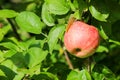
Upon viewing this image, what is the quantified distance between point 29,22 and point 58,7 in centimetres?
26

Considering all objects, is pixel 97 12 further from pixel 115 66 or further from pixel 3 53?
pixel 115 66

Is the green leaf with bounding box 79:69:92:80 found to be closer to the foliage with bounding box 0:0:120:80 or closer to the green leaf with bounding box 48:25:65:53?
the foliage with bounding box 0:0:120:80

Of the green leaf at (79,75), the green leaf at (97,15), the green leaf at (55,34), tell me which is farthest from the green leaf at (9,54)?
the green leaf at (97,15)

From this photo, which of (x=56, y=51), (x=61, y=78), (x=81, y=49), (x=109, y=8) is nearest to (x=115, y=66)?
(x=56, y=51)

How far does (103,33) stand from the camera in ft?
6.16

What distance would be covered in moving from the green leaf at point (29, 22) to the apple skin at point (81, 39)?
36 cm

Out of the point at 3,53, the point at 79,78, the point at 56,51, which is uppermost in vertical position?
the point at 3,53

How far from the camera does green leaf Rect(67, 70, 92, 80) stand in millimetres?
1847

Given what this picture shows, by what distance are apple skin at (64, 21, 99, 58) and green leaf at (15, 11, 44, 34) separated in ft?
1.18

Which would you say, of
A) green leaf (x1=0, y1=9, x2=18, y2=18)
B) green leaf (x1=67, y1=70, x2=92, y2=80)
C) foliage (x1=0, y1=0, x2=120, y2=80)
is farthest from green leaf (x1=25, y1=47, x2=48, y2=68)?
green leaf (x1=0, y1=9, x2=18, y2=18)

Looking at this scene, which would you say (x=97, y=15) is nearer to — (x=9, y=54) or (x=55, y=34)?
(x=55, y=34)

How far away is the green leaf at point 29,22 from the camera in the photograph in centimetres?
204

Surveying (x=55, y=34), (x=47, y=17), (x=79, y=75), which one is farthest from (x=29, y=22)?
(x=79, y=75)

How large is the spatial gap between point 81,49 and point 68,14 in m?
0.28
